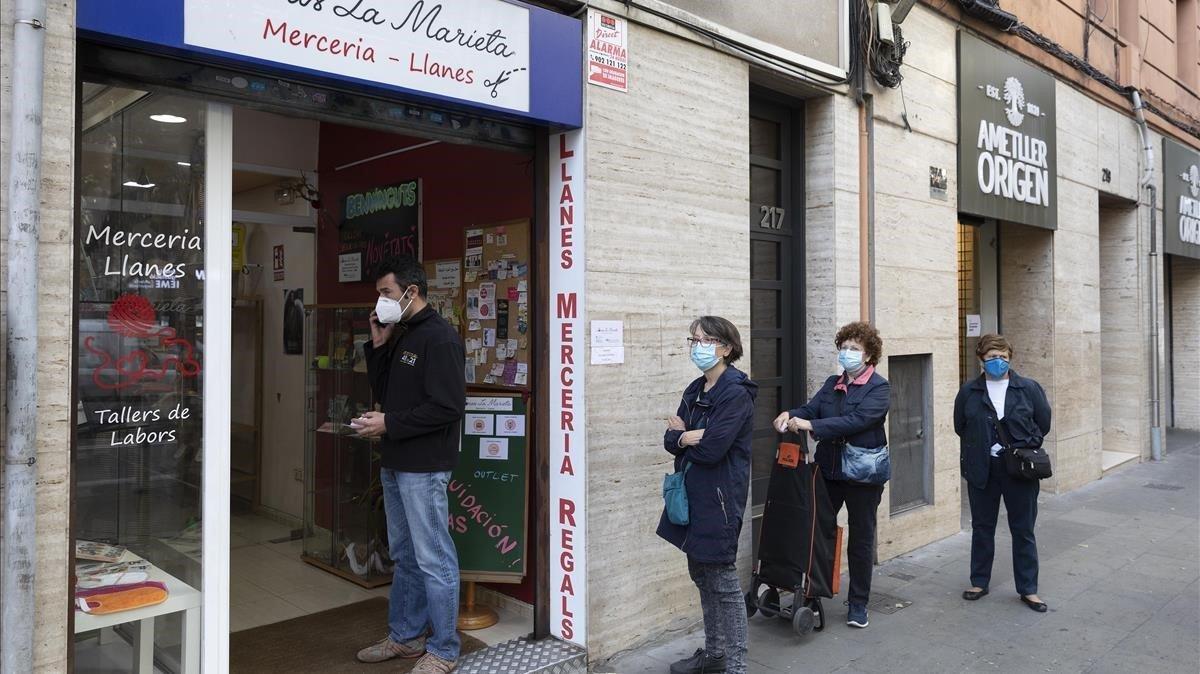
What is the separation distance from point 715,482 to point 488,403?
1573 mm

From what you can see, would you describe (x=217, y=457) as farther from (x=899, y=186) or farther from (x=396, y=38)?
(x=899, y=186)

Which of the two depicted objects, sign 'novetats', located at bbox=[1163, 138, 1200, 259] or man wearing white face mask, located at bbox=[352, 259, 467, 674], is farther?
sign 'novetats', located at bbox=[1163, 138, 1200, 259]

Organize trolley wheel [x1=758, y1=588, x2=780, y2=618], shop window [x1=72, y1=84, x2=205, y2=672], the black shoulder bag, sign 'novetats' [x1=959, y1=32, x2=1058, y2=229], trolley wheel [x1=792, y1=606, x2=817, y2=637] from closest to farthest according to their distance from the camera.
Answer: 1. shop window [x1=72, y1=84, x2=205, y2=672]
2. trolley wheel [x1=792, y1=606, x2=817, y2=637]
3. trolley wheel [x1=758, y1=588, x2=780, y2=618]
4. the black shoulder bag
5. sign 'novetats' [x1=959, y1=32, x2=1058, y2=229]

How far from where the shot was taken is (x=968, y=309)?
10047 mm

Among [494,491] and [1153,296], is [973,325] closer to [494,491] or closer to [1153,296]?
[1153,296]

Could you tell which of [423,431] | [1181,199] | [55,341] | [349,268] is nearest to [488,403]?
[423,431]

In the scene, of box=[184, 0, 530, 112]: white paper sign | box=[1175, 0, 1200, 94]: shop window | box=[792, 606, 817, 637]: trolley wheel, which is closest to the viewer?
box=[184, 0, 530, 112]: white paper sign

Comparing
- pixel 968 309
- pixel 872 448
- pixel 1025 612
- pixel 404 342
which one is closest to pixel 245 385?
pixel 404 342

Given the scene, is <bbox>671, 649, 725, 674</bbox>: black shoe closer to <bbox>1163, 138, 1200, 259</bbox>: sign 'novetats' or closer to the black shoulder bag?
the black shoulder bag

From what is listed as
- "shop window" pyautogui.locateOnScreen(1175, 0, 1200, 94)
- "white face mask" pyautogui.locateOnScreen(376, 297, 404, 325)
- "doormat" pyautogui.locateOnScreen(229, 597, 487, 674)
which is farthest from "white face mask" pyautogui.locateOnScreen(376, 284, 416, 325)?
"shop window" pyautogui.locateOnScreen(1175, 0, 1200, 94)

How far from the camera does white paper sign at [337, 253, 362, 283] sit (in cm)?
633

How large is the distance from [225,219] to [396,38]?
3.52 feet

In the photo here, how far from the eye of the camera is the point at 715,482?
392 centimetres

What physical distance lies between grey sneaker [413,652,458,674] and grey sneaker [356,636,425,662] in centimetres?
22
